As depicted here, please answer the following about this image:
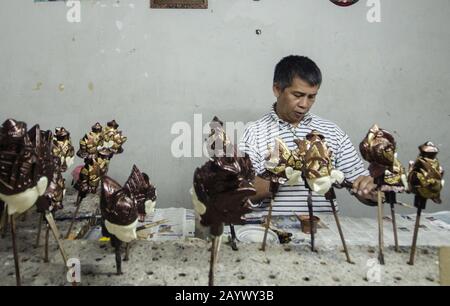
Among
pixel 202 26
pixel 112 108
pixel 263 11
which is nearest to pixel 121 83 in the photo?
pixel 112 108

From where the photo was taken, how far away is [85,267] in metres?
1.04

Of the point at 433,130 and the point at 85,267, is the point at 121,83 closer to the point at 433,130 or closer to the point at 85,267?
the point at 85,267

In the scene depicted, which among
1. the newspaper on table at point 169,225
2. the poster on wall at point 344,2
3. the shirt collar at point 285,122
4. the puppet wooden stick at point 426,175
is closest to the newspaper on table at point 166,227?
the newspaper on table at point 169,225

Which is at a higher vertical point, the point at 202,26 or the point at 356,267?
the point at 202,26

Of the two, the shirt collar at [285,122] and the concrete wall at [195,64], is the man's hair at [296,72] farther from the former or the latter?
the concrete wall at [195,64]

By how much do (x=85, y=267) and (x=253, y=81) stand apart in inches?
60.0

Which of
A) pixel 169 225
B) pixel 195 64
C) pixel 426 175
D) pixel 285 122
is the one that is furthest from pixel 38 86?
pixel 426 175

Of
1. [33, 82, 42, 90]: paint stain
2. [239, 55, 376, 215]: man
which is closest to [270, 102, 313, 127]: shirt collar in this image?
[239, 55, 376, 215]: man

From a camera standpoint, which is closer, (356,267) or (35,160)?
(35,160)

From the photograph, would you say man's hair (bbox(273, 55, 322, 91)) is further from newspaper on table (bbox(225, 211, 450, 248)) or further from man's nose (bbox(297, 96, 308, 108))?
newspaper on table (bbox(225, 211, 450, 248))

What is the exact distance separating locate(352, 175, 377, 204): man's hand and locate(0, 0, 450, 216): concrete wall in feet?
3.23

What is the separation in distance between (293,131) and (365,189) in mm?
583

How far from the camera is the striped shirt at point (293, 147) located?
5.86 feet

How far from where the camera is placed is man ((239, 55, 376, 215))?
166 cm
